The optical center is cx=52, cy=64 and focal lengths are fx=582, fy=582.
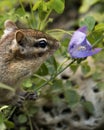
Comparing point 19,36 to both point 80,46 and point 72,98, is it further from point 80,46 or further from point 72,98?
point 72,98

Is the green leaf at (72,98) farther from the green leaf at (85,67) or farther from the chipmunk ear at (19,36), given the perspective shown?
the chipmunk ear at (19,36)

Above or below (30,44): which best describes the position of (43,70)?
below

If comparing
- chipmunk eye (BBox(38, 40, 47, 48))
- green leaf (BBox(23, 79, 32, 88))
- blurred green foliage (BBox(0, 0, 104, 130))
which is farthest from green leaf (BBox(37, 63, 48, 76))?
chipmunk eye (BBox(38, 40, 47, 48))

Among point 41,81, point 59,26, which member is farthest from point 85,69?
point 59,26

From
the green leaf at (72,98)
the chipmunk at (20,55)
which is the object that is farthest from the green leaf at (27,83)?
the green leaf at (72,98)

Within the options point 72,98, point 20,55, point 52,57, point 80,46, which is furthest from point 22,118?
point 80,46

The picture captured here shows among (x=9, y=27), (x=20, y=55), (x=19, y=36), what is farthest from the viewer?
A: (x=9, y=27)
